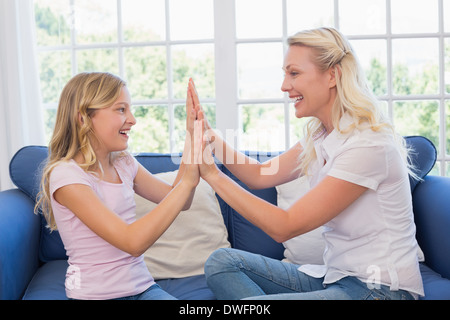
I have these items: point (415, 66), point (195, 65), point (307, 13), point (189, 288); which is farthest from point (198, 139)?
point (195, 65)

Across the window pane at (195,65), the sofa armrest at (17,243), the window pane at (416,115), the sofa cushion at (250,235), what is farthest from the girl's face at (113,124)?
the window pane at (195,65)

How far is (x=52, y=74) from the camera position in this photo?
296 cm

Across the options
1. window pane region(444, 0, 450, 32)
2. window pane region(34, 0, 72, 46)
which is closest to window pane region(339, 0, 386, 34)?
window pane region(444, 0, 450, 32)

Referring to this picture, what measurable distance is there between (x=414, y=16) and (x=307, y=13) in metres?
0.60

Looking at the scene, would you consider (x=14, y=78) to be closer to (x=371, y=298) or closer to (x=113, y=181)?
Result: (x=113, y=181)

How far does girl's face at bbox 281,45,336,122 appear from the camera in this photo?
1.57 metres

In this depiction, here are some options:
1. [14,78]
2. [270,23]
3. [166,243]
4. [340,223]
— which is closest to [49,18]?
[14,78]

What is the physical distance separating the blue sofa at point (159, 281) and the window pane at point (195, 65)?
79.5 inches

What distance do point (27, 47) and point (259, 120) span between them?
55.3 inches

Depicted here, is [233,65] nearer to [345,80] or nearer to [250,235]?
[250,235]

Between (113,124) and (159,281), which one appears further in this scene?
(159,281)

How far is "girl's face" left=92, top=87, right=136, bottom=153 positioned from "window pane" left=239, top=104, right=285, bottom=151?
1.30 meters

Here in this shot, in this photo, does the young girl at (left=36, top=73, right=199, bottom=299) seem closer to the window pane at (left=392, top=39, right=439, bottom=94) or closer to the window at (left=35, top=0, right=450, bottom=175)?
the window at (left=35, top=0, right=450, bottom=175)

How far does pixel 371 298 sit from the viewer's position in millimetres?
1394
